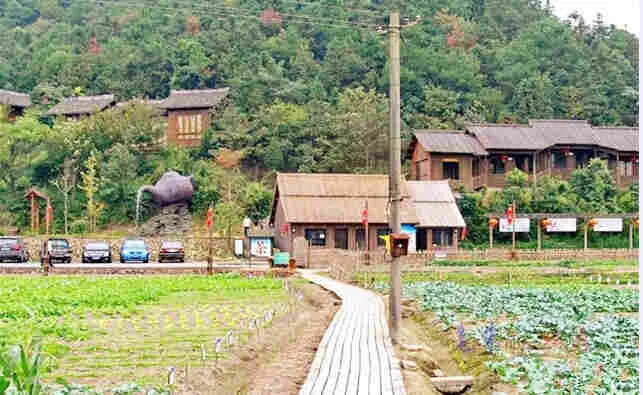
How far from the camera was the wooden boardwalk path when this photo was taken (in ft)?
34.2

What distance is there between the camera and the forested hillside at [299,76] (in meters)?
53.2

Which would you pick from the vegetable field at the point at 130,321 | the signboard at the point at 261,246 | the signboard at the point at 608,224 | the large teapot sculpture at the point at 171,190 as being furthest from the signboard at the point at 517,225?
the vegetable field at the point at 130,321

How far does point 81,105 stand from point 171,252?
24597 mm

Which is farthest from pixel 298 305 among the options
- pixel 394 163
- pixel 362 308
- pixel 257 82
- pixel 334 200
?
pixel 257 82

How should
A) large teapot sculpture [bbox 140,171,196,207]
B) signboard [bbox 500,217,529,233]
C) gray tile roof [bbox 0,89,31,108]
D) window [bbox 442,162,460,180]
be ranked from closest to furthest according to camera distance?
signboard [bbox 500,217,529,233] < large teapot sculpture [bbox 140,171,196,207] < window [bbox 442,162,460,180] < gray tile roof [bbox 0,89,31,108]

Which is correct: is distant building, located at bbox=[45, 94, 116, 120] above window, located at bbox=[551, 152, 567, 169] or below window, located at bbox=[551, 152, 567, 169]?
above

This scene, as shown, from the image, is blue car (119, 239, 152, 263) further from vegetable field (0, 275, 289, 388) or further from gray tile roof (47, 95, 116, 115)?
gray tile roof (47, 95, 116, 115)

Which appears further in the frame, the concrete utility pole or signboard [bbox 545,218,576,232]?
signboard [bbox 545,218,576,232]

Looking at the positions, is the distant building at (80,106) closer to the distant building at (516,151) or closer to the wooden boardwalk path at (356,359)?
the distant building at (516,151)

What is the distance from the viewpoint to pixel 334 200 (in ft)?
145

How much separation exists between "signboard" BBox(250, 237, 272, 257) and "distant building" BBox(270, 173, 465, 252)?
0.71 m

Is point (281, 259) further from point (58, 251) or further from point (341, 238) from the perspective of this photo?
point (58, 251)

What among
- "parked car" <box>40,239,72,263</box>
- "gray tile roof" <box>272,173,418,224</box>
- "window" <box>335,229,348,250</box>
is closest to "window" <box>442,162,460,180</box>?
"gray tile roof" <box>272,173,418,224</box>

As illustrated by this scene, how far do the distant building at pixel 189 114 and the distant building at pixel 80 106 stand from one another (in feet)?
12.8
